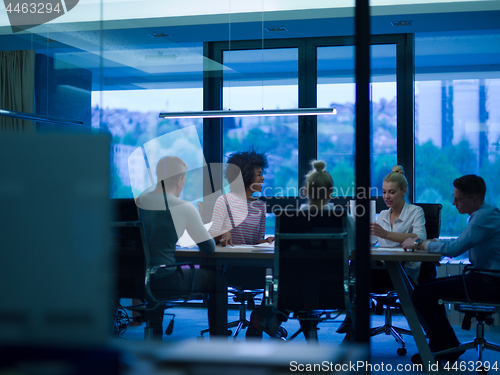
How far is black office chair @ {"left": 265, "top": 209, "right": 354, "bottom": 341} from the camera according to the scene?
108 inches

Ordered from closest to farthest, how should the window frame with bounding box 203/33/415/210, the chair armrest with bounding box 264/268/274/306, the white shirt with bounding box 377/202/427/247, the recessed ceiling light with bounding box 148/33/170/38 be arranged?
the chair armrest with bounding box 264/268/274/306 → the white shirt with bounding box 377/202/427/247 → the window frame with bounding box 203/33/415/210 → the recessed ceiling light with bounding box 148/33/170/38

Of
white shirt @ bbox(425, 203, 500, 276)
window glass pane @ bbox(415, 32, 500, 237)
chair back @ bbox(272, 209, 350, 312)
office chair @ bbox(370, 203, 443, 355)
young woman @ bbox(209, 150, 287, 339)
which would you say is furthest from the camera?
window glass pane @ bbox(415, 32, 500, 237)

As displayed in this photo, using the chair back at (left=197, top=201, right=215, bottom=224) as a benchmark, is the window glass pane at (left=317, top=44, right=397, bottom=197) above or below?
above

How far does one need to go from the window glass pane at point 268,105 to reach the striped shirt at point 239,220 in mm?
1834

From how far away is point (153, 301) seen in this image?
3018 mm

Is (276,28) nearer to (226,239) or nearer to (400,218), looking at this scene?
(400,218)

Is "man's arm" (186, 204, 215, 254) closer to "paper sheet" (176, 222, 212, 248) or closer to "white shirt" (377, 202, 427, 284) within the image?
"paper sheet" (176, 222, 212, 248)

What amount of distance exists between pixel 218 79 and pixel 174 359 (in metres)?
5.04

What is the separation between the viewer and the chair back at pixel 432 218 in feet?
13.4

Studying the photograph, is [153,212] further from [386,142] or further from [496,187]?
[496,187]

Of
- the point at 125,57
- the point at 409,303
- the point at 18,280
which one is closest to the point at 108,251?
the point at 18,280

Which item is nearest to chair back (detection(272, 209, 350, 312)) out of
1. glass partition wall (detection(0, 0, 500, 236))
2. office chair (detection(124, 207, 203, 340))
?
office chair (detection(124, 207, 203, 340))

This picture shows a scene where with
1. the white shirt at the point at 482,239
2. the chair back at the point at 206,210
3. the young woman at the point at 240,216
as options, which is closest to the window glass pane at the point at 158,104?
the chair back at the point at 206,210

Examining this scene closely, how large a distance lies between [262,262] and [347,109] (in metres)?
2.84
